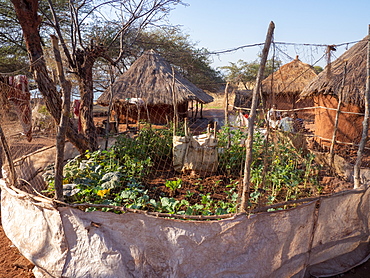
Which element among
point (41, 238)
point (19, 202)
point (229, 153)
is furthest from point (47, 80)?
point (229, 153)

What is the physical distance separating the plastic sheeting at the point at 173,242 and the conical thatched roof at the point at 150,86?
7778 mm

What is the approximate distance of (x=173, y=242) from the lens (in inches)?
91.4

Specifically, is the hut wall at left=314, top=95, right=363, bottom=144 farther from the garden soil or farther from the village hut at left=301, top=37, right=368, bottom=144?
the garden soil

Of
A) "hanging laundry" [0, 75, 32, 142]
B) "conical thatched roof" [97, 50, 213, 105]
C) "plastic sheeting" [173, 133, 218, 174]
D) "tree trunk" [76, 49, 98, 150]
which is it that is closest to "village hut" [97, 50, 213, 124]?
"conical thatched roof" [97, 50, 213, 105]

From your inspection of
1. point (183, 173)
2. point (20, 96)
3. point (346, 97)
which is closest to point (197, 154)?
point (183, 173)

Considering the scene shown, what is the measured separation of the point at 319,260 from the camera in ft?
9.21

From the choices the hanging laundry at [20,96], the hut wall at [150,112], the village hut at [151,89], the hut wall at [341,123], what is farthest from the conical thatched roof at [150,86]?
the hanging laundry at [20,96]

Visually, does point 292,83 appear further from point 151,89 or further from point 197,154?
point 197,154

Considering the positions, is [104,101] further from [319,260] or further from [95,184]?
[319,260]

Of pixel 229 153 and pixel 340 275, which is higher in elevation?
pixel 229 153

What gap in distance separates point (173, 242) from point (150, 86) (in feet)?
29.1

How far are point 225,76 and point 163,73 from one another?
14082 mm

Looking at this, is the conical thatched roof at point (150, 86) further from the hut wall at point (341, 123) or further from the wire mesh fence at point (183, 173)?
the wire mesh fence at point (183, 173)

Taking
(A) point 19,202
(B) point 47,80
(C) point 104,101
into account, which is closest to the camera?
(A) point 19,202
